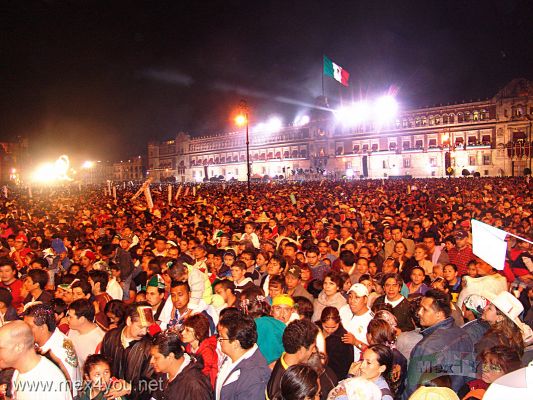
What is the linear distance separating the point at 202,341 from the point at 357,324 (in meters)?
1.76

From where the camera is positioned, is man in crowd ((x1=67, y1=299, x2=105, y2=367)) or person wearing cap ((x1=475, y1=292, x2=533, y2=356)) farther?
man in crowd ((x1=67, y1=299, x2=105, y2=367))

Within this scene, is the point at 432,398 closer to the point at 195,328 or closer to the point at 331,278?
the point at 195,328

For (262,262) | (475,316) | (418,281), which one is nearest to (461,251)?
(418,281)

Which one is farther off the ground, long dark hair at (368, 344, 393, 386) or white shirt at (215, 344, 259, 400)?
long dark hair at (368, 344, 393, 386)

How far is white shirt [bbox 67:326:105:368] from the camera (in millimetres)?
4434

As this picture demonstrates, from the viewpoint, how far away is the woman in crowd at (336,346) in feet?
14.0

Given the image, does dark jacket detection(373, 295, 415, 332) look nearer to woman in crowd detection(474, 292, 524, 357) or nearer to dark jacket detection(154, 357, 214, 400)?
woman in crowd detection(474, 292, 524, 357)

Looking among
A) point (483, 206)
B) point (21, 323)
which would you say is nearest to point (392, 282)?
point (21, 323)

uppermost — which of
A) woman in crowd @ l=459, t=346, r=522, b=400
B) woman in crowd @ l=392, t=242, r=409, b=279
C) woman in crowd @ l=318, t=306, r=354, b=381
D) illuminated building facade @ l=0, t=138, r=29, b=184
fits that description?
illuminated building facade @ l=0, t=138, r=29, b=184

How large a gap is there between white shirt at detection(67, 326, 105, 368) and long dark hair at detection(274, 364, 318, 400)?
2.49 meters

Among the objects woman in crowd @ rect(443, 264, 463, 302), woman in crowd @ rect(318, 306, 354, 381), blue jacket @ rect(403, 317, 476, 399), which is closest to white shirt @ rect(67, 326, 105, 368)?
woman in crowd @ rect(318, 306, 354, 381)

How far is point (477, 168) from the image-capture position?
63.0 m

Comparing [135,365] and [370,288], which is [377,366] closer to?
[135,365]

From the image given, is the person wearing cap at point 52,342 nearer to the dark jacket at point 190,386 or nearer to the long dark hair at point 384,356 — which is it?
the dark jacket at point 190,386
